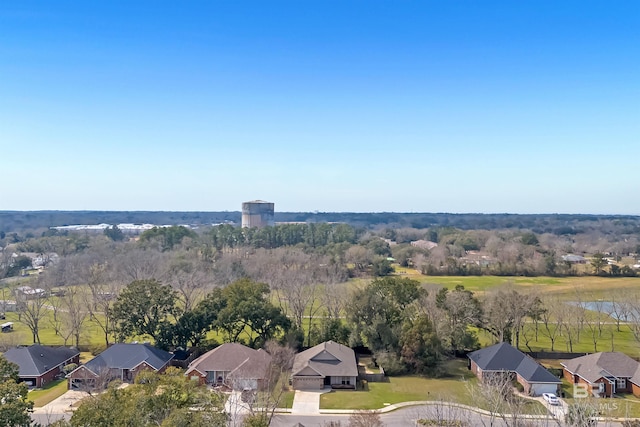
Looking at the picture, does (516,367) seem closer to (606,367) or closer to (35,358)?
(606,367)

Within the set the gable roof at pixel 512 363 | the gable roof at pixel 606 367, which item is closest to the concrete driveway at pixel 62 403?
the gable roof at pixel 512 363

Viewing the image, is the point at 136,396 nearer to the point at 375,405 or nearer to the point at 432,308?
the point at 375,405

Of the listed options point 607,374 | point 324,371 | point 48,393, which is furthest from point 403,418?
point 48,393

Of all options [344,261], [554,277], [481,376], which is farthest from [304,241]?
[481,376]

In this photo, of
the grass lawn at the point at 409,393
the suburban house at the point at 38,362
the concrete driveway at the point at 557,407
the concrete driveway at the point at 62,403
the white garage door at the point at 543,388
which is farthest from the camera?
the suburban house at the point at 38,362

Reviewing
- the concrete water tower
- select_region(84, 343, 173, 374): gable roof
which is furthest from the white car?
the concrete water tower

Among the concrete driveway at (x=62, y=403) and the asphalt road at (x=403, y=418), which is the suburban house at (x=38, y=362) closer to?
the concrete driveway at (x=62, y=403)

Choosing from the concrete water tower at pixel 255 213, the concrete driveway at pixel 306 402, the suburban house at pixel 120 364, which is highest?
the concrete water tower at pixel 255 213
